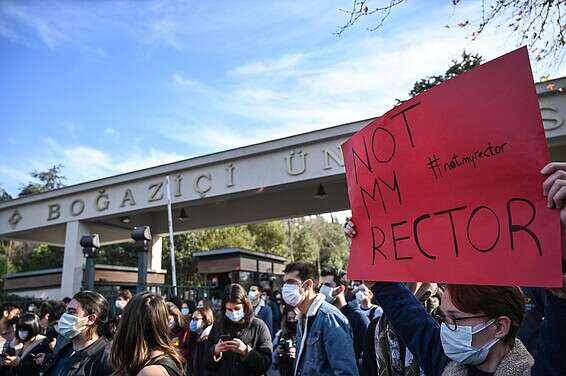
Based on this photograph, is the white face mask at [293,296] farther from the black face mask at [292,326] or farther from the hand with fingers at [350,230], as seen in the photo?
the hand with fingers at [350,230]

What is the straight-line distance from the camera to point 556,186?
1.30 meters

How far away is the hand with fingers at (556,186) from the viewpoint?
129 cm

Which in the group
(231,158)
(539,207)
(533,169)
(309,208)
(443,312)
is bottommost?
(443,312)

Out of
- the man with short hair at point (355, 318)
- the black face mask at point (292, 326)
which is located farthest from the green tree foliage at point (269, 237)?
the black face mask at point (292, 326)

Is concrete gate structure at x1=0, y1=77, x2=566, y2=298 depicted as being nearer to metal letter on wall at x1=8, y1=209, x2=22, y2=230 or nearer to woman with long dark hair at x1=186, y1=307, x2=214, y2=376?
metal letter on wall at x1=8, y1=209, x2=22, y2=230

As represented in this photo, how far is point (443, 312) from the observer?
2.01 meters

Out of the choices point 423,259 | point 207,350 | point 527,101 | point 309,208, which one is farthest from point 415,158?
point 309,208

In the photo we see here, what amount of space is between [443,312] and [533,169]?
2.88 ft

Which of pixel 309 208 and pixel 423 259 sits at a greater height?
pixel 309 208

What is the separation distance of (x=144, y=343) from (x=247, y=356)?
1.79 meters

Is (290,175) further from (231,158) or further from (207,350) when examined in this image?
(207,350)

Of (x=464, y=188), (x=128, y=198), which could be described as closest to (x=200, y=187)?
(x=128, y=198)

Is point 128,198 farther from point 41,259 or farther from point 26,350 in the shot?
point 41,259

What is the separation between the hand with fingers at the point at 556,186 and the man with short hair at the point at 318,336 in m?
2.25
